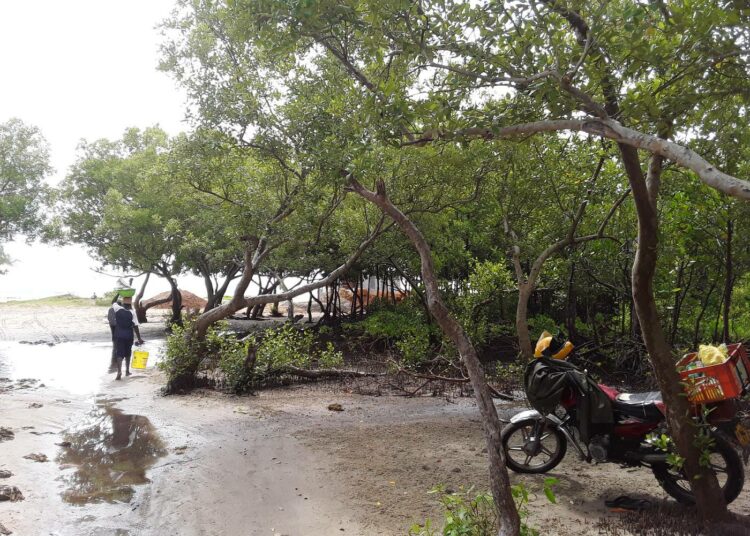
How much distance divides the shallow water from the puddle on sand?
2.59m

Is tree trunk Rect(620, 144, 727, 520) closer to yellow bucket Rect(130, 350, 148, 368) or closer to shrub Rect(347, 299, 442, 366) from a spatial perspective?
shrub Rect(347, 299, 442, 366)

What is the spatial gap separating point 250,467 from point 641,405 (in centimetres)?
407

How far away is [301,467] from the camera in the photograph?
5918 mm

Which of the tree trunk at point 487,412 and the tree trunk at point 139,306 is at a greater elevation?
the tree trunk at point 139,306

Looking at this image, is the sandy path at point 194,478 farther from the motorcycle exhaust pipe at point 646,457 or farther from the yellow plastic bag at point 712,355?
the yellow plastic bag at point 712,355

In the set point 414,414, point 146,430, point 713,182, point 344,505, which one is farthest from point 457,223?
point 713,182

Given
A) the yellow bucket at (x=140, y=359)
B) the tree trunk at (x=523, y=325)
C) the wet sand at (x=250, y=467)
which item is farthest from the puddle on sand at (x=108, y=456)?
the tree trunk at (x=523, y=325)

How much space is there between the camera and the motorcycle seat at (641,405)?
184 inches

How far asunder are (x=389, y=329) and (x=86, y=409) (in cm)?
881

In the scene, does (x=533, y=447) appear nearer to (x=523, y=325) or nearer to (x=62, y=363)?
(x=523, y=325)

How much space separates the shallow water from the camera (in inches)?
413

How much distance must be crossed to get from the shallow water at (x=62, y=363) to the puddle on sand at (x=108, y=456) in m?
2.59

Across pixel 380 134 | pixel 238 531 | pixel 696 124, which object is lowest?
pixel 238 531

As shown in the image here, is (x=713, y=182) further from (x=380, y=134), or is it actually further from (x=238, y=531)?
(x=238, y=531)
